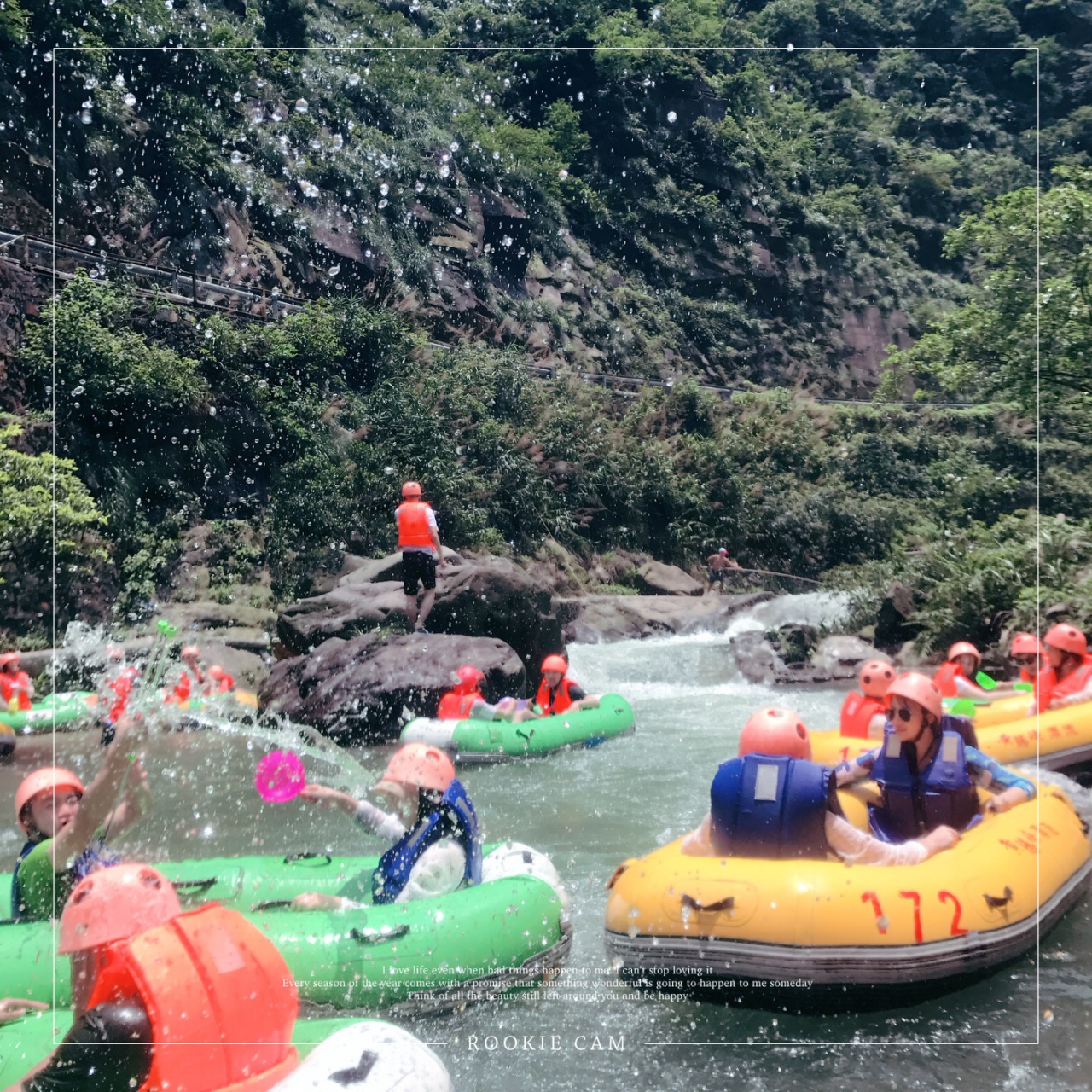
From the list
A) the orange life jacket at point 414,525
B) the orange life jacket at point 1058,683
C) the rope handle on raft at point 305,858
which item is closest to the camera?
the rope handle on raft at point 305,858

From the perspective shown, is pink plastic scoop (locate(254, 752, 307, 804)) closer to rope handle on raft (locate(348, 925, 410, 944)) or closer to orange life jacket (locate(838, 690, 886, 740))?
rope handle on raft (locate(348, 925, 410, 944))

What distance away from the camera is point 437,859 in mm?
3750

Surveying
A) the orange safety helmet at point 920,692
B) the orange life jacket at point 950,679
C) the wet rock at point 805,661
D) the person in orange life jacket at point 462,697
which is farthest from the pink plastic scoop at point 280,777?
the wet rock at point 805,661

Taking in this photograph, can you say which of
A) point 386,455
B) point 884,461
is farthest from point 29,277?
point 884,461

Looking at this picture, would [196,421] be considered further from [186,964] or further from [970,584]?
[186,964]

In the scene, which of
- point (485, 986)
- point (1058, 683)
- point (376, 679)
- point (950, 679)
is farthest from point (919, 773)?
point (376, 679)

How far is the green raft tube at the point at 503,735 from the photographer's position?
290 inches

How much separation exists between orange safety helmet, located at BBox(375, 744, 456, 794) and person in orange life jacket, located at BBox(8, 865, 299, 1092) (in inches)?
60.2

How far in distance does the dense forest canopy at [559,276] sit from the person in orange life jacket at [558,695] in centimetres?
475

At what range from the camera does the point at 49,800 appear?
294cm

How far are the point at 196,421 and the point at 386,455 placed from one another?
298 centimetres

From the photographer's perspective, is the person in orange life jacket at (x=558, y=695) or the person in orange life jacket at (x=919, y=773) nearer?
the person in orange life jacket at (x=919, y=773)

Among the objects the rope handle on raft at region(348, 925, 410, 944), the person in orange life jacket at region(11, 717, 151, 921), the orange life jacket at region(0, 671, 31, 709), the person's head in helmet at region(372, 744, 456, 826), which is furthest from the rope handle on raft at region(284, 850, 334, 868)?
the orange life jacket at region(0, 671, 31, 709)

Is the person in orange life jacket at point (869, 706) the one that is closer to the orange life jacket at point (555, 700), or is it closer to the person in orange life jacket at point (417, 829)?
the orange life jacket at point (555, 700)
